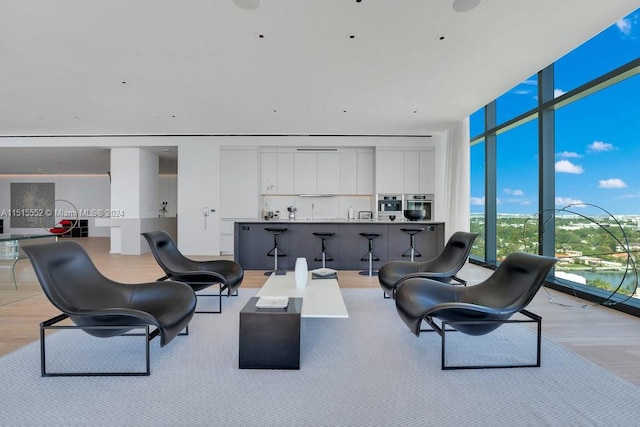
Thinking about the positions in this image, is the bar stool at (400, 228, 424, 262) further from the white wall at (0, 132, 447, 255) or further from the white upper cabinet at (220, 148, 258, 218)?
the white upper cabinet at (220, 148, 258, 218)

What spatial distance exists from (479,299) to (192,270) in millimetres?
3070

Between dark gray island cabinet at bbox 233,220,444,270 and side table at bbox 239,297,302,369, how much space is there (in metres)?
3.75

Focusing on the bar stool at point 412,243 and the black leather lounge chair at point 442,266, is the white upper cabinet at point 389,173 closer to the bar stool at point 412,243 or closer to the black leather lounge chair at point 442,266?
the bar stool at point 412,243

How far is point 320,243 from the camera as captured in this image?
20.0ft

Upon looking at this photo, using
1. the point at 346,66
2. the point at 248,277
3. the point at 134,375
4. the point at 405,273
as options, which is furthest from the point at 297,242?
the point at 134,375

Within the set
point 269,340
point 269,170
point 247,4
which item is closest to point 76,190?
point 269,170

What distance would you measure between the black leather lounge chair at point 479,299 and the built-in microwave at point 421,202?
513 cm

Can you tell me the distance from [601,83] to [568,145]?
102cm

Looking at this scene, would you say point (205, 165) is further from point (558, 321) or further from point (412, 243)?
point (558, 321)

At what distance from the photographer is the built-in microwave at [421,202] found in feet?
26.4

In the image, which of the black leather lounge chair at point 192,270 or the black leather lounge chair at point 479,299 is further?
the black leather lounge chair at point 192,270

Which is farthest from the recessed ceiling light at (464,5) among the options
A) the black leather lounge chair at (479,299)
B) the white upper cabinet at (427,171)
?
the white upper cabinet at (427,171)

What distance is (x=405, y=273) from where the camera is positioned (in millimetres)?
3855

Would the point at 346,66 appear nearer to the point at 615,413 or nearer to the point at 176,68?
the point at 176,68
